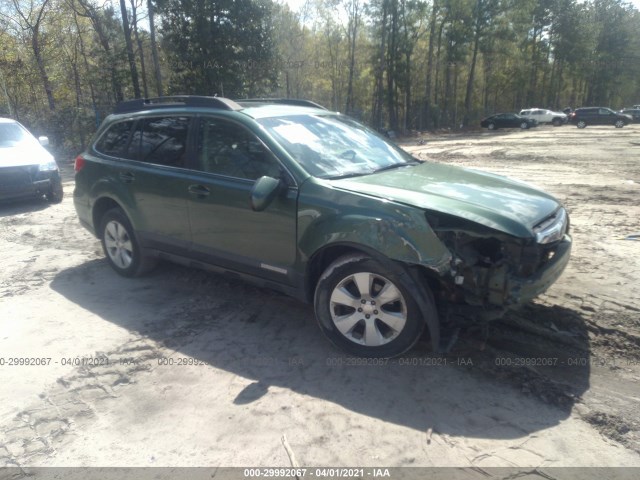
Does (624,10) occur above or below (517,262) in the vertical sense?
above

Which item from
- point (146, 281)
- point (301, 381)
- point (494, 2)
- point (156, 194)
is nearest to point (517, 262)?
point (301, 381)

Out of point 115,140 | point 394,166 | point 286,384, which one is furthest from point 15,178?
point 286,384

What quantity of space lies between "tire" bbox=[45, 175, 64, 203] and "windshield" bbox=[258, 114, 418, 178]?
24.0 feet

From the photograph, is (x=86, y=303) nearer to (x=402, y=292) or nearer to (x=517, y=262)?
(x=402, y=292)

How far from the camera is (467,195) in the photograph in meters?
3.51

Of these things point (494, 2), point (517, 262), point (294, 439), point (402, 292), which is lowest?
point (294, 439)

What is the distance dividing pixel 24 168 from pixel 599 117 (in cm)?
3990

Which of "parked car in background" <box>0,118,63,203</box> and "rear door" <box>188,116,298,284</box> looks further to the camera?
"parked car in background" <box>0,118,63,203</box>

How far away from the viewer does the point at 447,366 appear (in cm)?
347

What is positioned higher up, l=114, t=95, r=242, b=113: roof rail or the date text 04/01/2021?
l=114, t=95, r=242, b=113: roof rail

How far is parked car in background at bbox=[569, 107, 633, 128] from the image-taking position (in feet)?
118

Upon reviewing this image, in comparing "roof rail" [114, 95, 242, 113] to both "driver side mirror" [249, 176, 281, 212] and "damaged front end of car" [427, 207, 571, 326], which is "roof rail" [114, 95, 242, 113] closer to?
"driver side mirror" [249, 176, 281, 212]

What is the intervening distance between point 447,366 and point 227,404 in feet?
5.20

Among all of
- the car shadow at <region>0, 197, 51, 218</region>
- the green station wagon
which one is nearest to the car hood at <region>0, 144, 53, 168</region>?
the car shadow at <region>0, 197, 51, 218</region>
